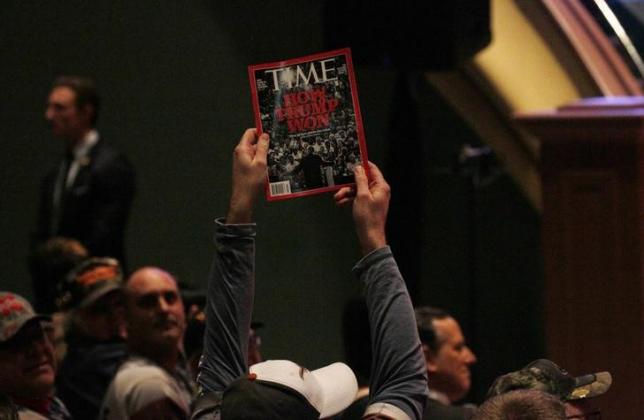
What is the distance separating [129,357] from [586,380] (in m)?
1.34

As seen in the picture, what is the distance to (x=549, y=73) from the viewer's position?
5230mm

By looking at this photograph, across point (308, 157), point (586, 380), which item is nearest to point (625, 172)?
point (586, 380)

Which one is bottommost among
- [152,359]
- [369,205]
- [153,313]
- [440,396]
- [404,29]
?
[440,396]

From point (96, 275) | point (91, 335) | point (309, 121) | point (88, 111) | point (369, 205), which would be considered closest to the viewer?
point (369, 205)

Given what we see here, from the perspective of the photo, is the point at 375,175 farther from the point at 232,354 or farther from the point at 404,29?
the point at 404,29

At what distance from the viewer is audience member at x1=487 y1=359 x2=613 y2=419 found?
2.00 m

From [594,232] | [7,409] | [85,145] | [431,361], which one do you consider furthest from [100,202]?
[7,409]

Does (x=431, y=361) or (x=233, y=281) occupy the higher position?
(x=233, y=281)

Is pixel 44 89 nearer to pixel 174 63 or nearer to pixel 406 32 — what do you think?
pixel 174 63

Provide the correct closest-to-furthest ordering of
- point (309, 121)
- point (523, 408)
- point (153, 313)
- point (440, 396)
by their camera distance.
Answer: point (523, 408), point (309, 121), point (440, 396), point (153, 313)

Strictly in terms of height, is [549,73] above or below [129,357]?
above

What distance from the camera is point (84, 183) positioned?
15.1 feet

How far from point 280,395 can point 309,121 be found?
476 millimetres

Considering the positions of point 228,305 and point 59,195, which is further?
point 59,195
